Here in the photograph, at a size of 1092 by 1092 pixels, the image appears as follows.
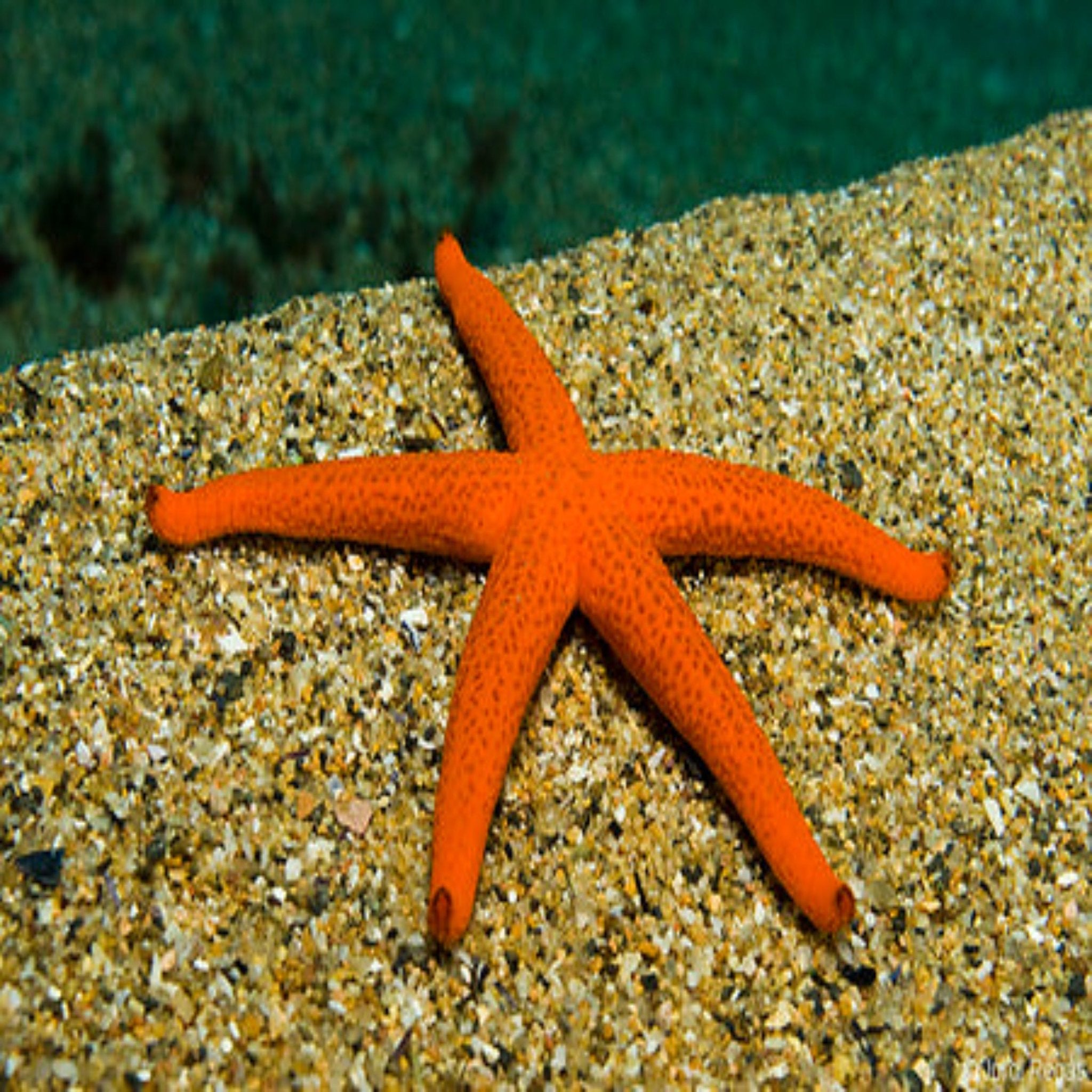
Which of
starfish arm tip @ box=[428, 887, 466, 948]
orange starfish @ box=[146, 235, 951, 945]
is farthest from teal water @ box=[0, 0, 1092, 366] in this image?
starfish arm tip @ box=[428, 887, 466, 948]

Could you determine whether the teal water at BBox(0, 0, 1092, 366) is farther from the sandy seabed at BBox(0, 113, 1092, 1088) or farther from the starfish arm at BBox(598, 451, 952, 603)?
the starfish arm at BBox(598, 451, 952, 603)

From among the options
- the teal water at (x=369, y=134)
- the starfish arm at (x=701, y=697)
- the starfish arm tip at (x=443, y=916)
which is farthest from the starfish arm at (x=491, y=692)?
the teal water at (x=369, y=134)

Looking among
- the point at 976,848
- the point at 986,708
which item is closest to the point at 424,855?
the point at 976,848

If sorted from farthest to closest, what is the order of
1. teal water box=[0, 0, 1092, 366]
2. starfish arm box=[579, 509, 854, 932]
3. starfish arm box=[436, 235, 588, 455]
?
teal water box=[0, 0, 1092, 366], starfish arm box=[436, 235, 588, 455], starfish arm box=[579, 509, 854, 932]

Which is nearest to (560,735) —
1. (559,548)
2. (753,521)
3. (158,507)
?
(559,548)

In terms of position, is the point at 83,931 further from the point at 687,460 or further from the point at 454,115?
the point at 454,115

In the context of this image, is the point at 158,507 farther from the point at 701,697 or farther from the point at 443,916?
the point at 701,697
